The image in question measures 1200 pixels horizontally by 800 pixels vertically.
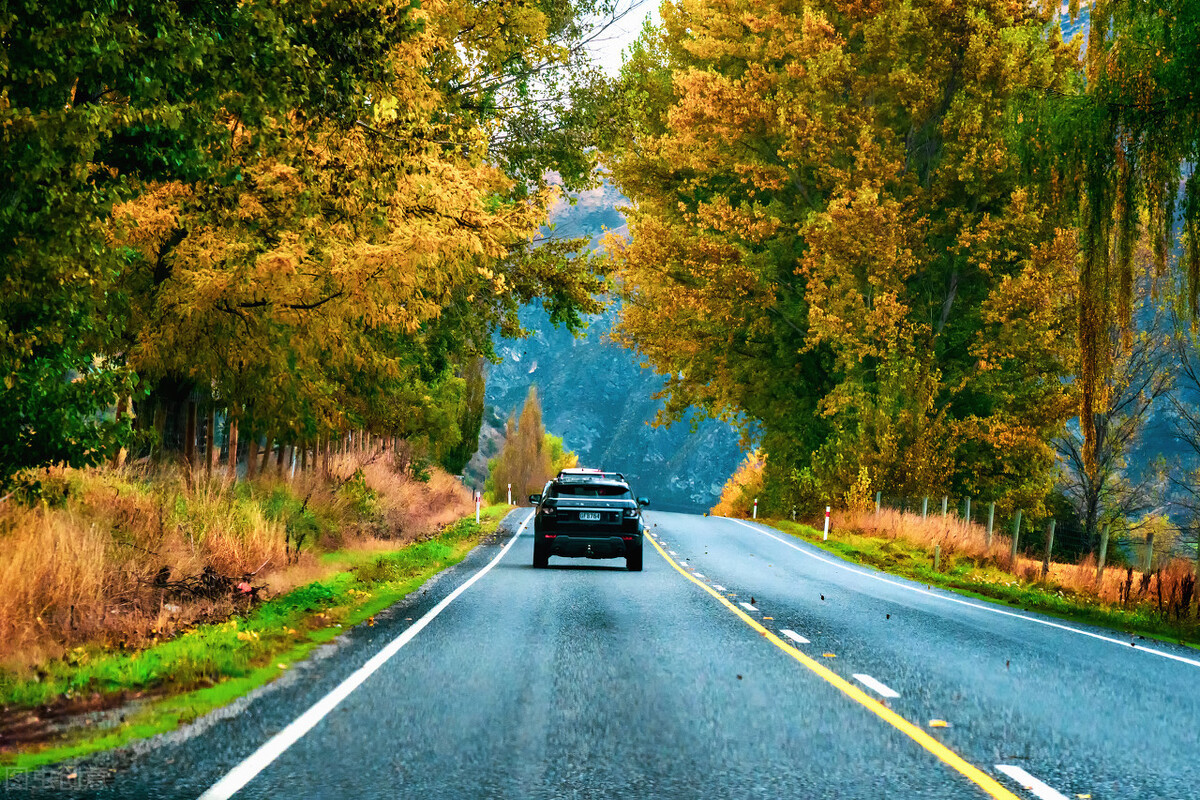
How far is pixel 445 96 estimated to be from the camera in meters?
24.2

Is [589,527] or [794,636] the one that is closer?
[794,636]

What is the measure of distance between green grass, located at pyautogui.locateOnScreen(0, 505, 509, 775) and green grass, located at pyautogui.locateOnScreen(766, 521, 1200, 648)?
9.59 m

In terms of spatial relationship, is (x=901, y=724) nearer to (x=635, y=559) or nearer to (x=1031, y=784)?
(x=1031, y=784)

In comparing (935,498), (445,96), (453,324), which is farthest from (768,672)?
(935,498)

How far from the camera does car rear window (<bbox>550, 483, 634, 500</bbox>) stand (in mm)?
21672

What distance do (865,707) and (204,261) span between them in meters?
10.4

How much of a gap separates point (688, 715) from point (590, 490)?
13.8 meters

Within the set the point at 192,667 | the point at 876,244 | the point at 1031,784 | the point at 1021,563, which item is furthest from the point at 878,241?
the point at 1031,784

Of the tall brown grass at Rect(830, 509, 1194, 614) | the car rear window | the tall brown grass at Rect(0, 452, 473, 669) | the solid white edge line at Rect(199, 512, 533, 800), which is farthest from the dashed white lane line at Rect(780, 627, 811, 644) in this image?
the car rear window

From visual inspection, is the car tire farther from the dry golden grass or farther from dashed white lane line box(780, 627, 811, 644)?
dashed white lane line box(780, 627, 811, 644)

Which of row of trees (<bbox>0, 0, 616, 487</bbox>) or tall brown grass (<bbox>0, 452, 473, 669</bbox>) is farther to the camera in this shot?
tall brown grass (<bbox>0, 452, 473, 669</bbox>)

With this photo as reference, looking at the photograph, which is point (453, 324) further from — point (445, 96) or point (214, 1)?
point (214, 1)

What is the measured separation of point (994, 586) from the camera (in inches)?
835

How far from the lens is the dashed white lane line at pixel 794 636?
1216 centimetres
